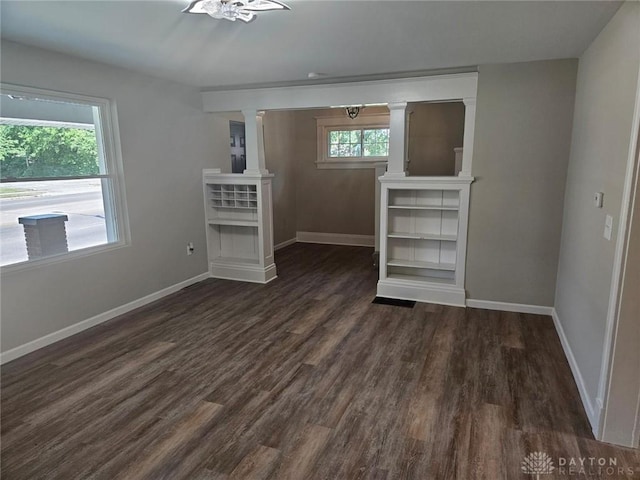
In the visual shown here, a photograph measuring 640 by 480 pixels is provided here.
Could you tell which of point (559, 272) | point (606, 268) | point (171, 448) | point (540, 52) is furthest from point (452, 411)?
point (540, 52)

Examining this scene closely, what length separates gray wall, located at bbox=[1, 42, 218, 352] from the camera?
10.3ft

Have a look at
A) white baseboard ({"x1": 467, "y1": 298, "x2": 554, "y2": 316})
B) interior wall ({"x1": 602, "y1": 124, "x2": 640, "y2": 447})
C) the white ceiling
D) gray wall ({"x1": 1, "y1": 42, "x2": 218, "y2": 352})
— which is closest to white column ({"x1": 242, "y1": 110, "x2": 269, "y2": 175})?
gray wall ({"x1": 1, "y1": 42, "x2": 218, "y2": 352})

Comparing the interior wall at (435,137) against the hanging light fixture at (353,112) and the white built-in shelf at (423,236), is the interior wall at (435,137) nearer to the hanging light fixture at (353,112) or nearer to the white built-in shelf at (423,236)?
the hanging light fixture at (353,112)

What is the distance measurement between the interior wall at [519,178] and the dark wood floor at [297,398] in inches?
16.7

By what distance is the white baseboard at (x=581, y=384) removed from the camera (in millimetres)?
2182

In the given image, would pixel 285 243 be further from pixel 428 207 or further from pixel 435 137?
pixel 428 207

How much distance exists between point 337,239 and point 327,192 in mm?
893

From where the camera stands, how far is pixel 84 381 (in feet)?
9.12

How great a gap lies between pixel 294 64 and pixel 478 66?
68.3 inches

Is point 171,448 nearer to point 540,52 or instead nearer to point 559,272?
point 559,272

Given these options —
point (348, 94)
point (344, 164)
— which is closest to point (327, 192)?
point (344, 164)

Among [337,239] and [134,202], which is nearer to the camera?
[134,202]

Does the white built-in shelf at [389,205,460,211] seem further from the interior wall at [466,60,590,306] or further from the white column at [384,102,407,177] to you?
the white column at [384,102,407,177]

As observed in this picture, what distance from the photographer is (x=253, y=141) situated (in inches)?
190
